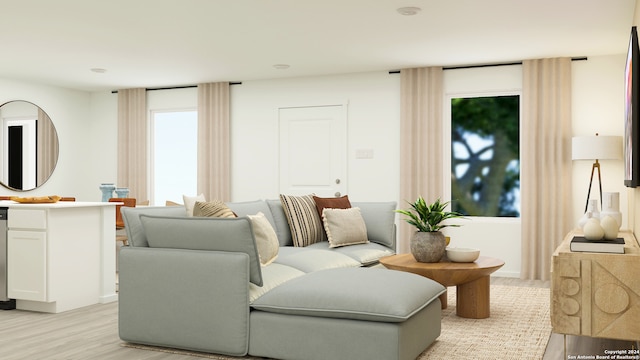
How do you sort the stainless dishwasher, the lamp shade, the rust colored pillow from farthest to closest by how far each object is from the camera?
the lamp shade
the rust colored pillow
the stainless dishwasher

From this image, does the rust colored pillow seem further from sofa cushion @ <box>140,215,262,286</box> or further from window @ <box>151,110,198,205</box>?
window @ <box>151,110,198,205</box>

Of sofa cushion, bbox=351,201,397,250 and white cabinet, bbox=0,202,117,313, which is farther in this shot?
sofa cushion, bbox=351,201,397,250

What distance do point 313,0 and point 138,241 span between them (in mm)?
2104

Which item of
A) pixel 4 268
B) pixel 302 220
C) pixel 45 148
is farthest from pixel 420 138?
pixel 45 148

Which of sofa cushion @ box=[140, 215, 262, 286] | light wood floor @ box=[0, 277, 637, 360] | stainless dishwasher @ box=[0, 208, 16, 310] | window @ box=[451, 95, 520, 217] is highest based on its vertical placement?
window @ box=[451, 95, 520, 217]

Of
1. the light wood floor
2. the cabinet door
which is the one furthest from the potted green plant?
the cabinet door

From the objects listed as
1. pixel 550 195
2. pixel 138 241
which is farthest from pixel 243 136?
pixel 138 241

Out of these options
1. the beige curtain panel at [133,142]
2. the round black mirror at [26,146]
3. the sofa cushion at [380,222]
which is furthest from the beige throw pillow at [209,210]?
the round black mirror at [26,146]

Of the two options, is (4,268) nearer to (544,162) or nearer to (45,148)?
(45,148)

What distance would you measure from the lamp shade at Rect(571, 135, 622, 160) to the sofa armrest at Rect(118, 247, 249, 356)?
399 centimetres

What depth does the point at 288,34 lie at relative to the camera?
18.7 feet

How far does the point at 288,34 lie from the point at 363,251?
6.65 feet

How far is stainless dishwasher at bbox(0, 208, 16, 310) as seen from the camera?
5066 millimetres

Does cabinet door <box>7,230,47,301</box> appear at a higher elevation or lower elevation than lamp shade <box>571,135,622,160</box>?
lower
